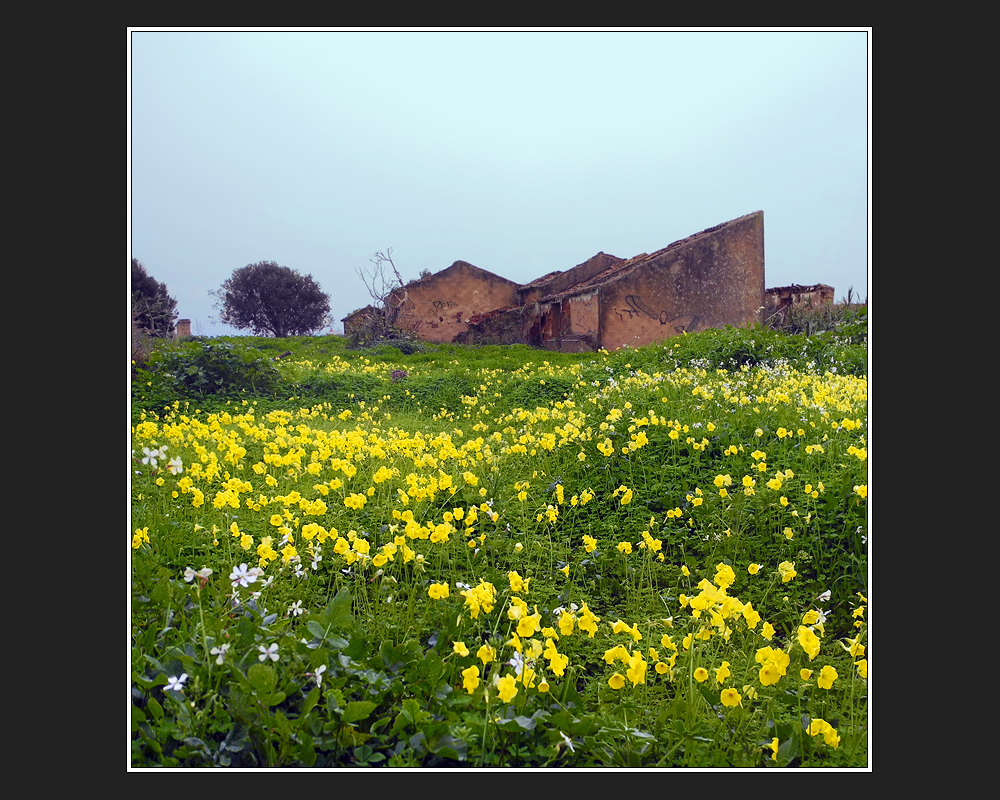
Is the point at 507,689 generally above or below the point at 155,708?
above

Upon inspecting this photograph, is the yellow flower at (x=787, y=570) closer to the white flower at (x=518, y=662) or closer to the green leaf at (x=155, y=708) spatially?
the white flower at (x=518, y=662)

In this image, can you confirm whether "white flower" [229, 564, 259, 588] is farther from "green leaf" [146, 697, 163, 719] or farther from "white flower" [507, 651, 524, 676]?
"white flower" [507, 651, 524, 676]

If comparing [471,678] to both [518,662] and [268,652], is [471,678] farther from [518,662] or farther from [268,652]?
[268,652]

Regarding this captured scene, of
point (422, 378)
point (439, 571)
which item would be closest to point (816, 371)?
point (422, 378)

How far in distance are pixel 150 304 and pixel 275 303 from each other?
312cm

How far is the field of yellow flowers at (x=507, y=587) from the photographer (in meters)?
1.90

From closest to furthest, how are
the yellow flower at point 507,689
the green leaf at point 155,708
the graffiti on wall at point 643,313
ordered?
the yellow flower at point 507,689, the green leaf at point 155,708, the graffiti on wall at point 643,313

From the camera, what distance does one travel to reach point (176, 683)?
1911mm

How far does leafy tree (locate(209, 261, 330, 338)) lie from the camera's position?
5.16 metres

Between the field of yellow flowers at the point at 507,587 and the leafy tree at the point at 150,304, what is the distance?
0.53m

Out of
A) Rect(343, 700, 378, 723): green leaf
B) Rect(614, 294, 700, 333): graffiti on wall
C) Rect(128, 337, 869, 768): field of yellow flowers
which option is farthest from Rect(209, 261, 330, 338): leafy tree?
Rect(614, 294, 700, 333): graffiti on wall

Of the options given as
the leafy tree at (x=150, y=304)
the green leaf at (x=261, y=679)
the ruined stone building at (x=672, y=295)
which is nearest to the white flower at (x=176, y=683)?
the green leaf at (x=261, y=679)

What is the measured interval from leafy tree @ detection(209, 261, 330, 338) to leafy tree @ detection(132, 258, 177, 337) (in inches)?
25.4

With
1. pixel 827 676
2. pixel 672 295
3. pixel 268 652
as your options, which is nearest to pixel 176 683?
pixel 268 652
